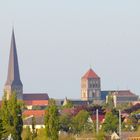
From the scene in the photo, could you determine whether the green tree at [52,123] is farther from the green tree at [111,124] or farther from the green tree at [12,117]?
the green tree at [111,124]

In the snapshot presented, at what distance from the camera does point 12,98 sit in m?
71.6

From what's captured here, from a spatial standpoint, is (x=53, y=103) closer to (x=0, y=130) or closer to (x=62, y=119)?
(x=0, y=130)

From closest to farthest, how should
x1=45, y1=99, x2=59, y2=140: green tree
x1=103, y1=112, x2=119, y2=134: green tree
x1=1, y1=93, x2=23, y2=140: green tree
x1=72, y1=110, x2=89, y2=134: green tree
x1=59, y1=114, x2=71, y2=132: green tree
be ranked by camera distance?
x1=1, y1=93, x2=23, y2=140: green tree
x1=45, y1=99, x2=59, y2=140: green tree
x1=103, y1=112, x2=119, y2=134: green tree
x1=72, y1=110, x2=89, y2=134: green tree
x1=59, y1=114, x2=71, y2=132: green tree

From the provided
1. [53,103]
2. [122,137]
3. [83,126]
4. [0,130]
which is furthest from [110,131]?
[0,130]

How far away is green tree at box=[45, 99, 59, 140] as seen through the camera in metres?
76.1

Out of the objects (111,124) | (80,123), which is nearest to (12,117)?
(111,124)

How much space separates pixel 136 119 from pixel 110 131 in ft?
66.0

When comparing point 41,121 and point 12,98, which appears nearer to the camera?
point 12,98

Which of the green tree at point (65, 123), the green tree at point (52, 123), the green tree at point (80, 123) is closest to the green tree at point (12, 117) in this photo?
the green tree at point (52, 123)

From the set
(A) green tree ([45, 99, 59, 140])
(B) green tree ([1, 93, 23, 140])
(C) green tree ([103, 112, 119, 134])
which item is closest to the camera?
(B) green tree ([1, 93, 23, 140])

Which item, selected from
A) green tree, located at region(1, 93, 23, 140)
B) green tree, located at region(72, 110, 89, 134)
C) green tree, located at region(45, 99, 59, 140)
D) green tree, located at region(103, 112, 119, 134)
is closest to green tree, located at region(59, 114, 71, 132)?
green tree, located at region(72, 110, 89, 134)

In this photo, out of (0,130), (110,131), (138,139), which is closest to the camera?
(0,130)

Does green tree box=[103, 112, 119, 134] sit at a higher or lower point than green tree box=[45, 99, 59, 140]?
higher

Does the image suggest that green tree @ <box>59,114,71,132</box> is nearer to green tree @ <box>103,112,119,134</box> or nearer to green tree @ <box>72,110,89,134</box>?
green tree @ <box>72,110,89,134</box>
